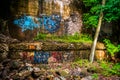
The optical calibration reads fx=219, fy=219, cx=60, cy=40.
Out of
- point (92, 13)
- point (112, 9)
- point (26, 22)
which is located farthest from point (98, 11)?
point (26, 22)

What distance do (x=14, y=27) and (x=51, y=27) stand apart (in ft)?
7.07

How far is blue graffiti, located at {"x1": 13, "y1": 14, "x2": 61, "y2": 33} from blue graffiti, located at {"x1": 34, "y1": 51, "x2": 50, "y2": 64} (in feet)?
6.20

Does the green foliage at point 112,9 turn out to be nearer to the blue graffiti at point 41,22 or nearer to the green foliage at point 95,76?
the blue graffiti at point 41,22

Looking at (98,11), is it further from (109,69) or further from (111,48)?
(109,69)

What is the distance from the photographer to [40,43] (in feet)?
37.4

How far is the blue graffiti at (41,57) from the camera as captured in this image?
11.4 meters

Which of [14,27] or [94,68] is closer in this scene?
[94,68]

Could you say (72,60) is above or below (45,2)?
below

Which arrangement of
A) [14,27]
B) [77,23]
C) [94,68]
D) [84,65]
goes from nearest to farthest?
[94,68]
[84,65]
[14,27]
[77,23]

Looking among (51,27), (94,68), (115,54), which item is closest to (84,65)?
(94,68)

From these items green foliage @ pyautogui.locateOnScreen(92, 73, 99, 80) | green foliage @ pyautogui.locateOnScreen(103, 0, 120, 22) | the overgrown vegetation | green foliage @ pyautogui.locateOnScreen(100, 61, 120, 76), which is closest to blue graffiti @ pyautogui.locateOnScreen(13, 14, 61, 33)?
the overgrown vegetation

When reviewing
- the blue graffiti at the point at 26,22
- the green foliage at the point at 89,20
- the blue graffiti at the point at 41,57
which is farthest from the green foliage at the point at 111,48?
the blue graffiti at the point at 26,22

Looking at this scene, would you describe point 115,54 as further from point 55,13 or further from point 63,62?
point 55,13

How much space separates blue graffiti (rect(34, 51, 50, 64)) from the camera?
11.4 metres
